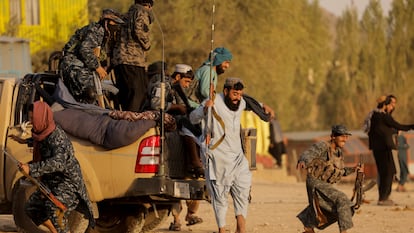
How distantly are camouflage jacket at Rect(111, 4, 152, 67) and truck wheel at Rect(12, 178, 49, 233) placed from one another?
242 centimetres

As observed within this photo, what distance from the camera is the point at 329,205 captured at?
14227 millimetres

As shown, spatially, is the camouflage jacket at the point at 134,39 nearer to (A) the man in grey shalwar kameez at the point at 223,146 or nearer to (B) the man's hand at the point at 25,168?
(A) the man in grey shalwar kameez at the point at 223,146

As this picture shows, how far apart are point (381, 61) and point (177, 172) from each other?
57966mm

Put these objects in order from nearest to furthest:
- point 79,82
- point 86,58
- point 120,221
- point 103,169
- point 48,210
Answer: point 48,210 < point 103,169 < point 79,82 < point 86,58 < point 120,221

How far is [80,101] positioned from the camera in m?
13.4

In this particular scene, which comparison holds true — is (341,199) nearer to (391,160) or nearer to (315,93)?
(391,160)

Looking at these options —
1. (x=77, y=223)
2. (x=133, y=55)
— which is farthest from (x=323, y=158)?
(x=77, y=223)

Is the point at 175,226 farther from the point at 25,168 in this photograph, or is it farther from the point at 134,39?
the point at 25,168

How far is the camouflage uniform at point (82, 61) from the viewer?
13344 millimetres

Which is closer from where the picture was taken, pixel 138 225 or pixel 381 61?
pixel 138 225

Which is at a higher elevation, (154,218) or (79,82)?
(79,82)

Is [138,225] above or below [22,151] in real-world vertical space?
below

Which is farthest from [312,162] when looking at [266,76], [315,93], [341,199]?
[315,93]

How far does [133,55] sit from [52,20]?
26647 millimetres
